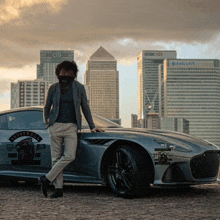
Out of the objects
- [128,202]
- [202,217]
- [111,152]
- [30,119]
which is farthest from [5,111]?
[202,217]

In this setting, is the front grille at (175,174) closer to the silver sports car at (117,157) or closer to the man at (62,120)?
the silver sports car at (117,157)

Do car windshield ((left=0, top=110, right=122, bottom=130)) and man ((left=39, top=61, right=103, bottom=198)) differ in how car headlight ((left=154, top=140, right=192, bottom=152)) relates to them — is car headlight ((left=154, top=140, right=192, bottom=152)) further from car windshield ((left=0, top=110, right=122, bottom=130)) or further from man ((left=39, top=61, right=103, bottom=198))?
car windshield ((left=0, top=110, right=122, bottom=130))

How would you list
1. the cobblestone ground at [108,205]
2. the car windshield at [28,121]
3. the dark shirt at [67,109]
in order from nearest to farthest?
the cobblestone ground at [108,205] → the dark shirt at [67,109] → the car windshield at [28,121]

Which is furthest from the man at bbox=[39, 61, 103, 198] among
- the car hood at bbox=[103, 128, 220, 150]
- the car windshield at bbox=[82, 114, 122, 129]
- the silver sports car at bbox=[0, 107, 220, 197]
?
the car hood at bbox=[103, 128, 220, 150]

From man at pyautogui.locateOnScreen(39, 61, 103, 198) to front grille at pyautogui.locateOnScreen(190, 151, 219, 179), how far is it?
4.12 ft

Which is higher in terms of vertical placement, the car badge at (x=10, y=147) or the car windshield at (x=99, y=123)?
the car windshield at (x=99, y=123)

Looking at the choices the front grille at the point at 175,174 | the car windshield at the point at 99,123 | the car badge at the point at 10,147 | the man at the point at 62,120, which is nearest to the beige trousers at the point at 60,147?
the man at the point at 62,120

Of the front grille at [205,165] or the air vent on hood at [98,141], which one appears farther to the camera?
the air vent on hood at [98,141]

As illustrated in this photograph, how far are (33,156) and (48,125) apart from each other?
2.46 ft

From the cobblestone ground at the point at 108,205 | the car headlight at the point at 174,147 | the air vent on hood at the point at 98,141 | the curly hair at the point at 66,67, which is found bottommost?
the cobblestone ground at the point at 108,205

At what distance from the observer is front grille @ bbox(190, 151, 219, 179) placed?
4801mm

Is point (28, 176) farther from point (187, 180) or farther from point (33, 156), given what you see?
point (187, 180)

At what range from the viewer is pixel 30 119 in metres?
5.91

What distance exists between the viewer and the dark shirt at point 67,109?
5.04 metres
